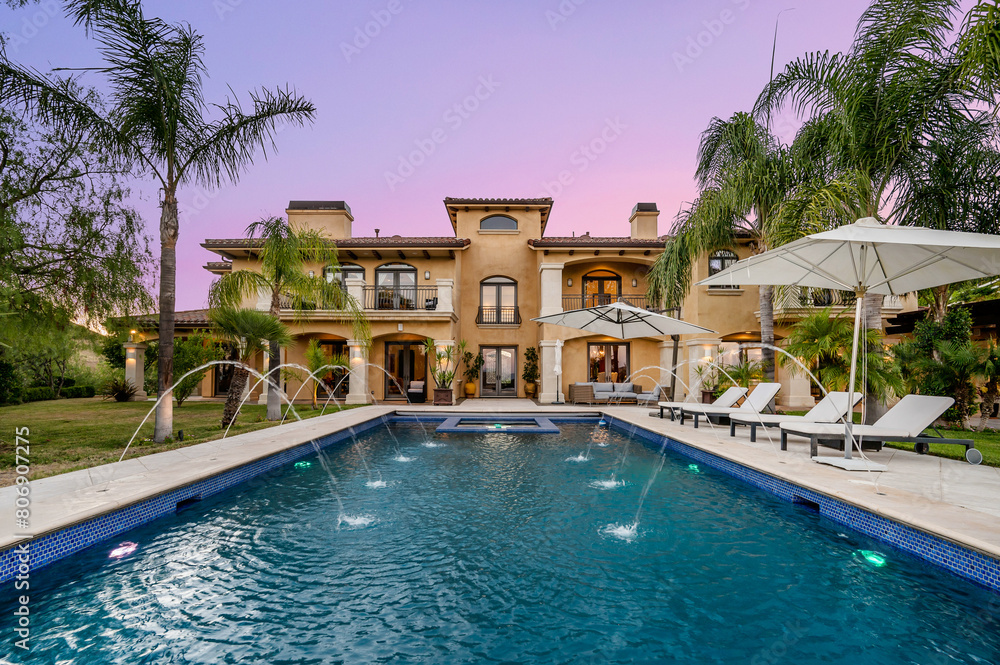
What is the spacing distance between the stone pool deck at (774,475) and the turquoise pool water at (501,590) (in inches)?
14.0

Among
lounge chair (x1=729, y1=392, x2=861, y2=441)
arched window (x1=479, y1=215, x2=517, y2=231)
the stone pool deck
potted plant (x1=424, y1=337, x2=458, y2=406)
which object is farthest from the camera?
arched window (x1=479, y1=215, x2=517, y2=231)

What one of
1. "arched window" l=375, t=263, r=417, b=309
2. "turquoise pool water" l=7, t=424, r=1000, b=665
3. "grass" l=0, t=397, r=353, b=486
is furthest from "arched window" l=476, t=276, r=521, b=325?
"turquoise pool water" l=7, t=424, r=1000, b=665

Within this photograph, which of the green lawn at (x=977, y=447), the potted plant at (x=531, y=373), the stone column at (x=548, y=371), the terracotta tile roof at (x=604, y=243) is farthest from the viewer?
the potted plant at (x=531, y=373)

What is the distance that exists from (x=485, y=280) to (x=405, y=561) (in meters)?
17.3

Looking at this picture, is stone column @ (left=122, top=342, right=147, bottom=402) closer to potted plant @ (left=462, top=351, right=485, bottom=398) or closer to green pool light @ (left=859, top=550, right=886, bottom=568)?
potted plant @ (left=462, top=351, right=485, bottom=398)

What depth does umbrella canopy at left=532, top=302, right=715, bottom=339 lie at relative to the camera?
1176 cm

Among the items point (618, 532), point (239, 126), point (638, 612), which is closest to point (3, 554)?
point (638, 612)

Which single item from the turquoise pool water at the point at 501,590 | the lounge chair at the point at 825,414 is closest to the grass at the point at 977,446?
the lounge chair at the point at 825,414

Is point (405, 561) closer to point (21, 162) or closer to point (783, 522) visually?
point (783, 522)

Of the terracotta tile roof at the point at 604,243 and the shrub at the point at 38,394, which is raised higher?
the terracotta tile roof at the point at 604,243

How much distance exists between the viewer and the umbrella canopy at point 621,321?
463 inches

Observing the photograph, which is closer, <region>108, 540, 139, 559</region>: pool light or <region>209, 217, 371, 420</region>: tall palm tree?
<region>108, 540, 139, 559</region>: pool light

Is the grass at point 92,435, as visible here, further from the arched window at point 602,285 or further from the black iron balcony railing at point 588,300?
the arched window at point 602,285

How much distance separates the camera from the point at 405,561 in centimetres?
409
